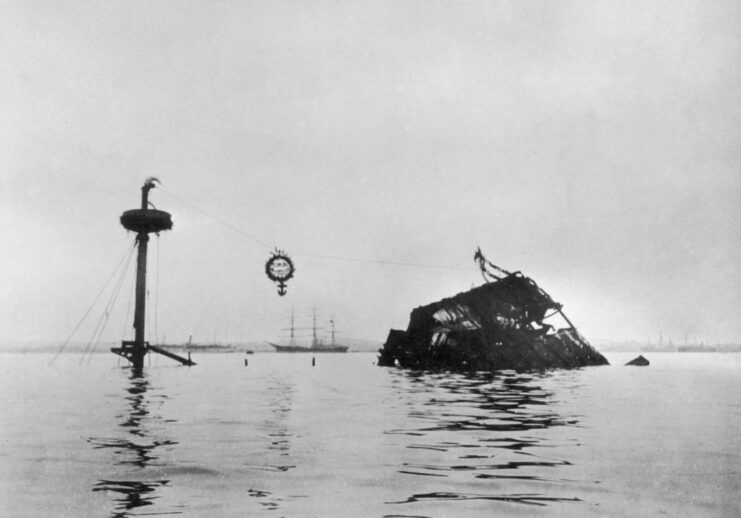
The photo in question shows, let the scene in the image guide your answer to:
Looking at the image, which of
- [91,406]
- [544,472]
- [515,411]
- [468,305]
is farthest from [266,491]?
[468,305]

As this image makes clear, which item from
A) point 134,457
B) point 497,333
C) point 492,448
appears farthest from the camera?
point 497,333

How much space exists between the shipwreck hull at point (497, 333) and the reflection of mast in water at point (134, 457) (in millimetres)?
29693

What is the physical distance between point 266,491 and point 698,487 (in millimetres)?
6530

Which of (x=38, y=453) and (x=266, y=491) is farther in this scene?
(x=38, y=453)

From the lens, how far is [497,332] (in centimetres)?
4700

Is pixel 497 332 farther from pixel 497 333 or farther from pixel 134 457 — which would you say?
pixel 134 457

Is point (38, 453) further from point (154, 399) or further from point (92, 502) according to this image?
point (154, 399)

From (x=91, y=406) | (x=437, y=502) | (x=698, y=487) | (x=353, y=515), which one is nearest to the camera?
(x=353, y=515)

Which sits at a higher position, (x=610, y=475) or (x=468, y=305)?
(x=468, y=305)

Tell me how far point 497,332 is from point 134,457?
38039 mm

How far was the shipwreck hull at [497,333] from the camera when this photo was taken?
152ft

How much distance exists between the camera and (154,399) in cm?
2541

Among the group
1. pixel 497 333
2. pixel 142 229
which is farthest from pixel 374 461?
pixel 142 229

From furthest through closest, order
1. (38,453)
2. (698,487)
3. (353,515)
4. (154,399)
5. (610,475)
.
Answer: (154,399), (38,453), (610,475), (698,487), (353,515)
